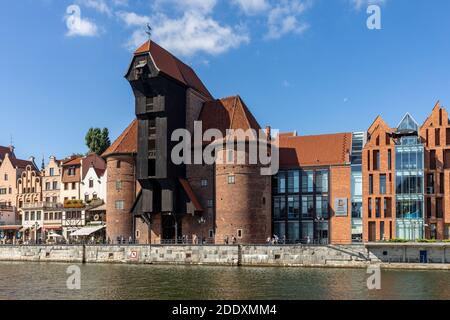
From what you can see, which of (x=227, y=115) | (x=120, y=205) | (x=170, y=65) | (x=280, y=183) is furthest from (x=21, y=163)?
(x=280, y=183)

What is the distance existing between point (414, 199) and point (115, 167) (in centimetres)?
3587

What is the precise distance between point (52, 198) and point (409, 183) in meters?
56.7

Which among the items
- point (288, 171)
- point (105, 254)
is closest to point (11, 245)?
point (105, 254)

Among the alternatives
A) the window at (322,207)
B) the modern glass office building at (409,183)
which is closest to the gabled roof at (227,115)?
the window at (322,207)

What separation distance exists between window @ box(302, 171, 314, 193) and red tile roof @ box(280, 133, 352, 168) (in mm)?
1122

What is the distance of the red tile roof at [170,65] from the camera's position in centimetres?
6881

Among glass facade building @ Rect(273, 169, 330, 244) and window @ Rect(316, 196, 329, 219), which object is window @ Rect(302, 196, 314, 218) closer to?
glass facade building @ Rect(273, 169, 330, 244)

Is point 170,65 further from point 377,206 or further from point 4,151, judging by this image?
point 4,151

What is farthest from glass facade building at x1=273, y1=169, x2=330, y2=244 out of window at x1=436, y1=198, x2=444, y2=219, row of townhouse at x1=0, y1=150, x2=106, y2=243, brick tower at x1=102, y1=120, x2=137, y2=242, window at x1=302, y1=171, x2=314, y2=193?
row of townhouse at x1=0, y1=150, x2=106, y2=243

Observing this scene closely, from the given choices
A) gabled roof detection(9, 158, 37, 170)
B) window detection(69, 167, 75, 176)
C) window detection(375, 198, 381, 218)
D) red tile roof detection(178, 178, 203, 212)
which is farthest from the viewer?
gabled roof detection(9, 158, 37, 170)

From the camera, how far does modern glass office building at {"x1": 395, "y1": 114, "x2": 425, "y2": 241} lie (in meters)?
61.6

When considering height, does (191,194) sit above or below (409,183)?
below

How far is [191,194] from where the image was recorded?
2712 inches
